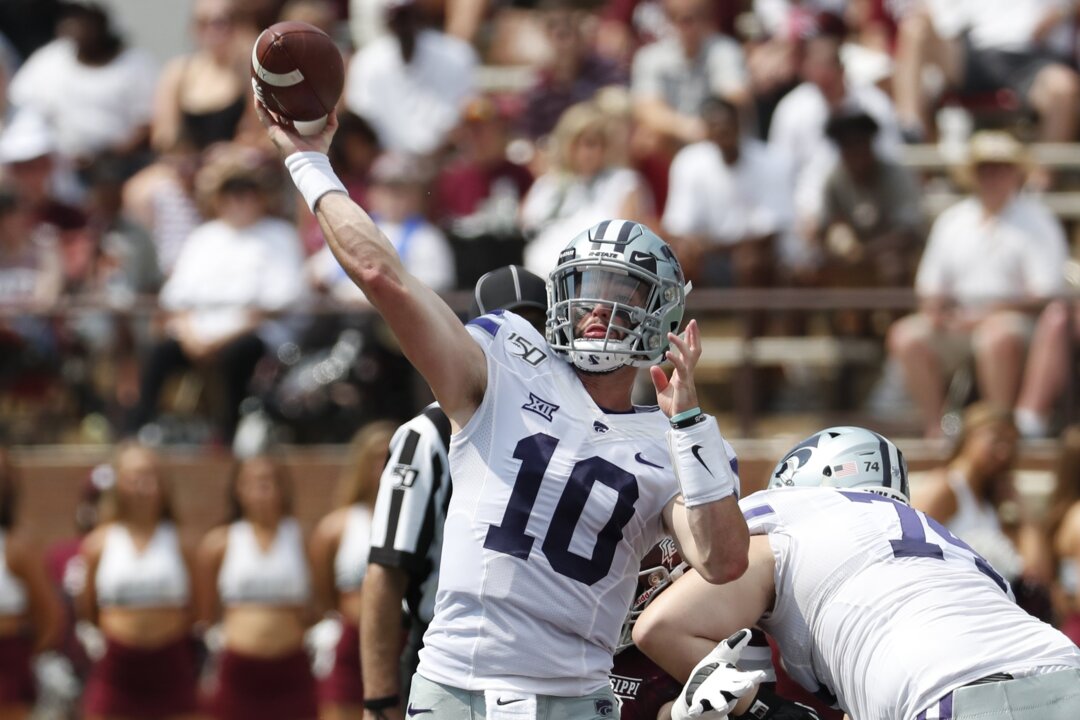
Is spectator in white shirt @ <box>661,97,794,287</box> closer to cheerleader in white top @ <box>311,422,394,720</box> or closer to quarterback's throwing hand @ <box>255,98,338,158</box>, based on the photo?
cheerleader in white top @ <box>311,422,394,720</box>

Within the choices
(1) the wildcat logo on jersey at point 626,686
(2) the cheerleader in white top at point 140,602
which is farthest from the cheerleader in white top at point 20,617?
(1) the wildcat logo on jersey at point 626,686

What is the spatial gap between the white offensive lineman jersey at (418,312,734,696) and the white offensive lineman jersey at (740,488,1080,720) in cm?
40

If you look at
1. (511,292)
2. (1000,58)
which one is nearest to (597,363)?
(511,292)

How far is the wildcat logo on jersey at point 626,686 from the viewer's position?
5.17m

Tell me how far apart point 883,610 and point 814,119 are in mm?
7835

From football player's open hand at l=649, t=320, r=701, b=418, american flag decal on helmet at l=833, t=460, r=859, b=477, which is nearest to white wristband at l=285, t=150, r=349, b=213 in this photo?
football player's open hand at l=649, t=320, r=701, b=418

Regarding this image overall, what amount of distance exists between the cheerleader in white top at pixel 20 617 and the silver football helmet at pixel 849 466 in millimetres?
5793

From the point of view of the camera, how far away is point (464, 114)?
12469mm

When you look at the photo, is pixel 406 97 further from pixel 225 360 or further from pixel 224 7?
pixel 225 360

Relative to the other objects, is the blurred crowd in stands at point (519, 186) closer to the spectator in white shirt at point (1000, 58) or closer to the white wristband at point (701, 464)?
the spectator in white shirt at point (1000, 58)

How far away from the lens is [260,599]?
32.4 ft

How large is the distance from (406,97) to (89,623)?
4539 mm

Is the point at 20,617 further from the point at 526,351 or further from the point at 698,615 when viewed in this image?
the point at 698,615

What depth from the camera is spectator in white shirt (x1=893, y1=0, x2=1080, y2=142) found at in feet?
41.6
